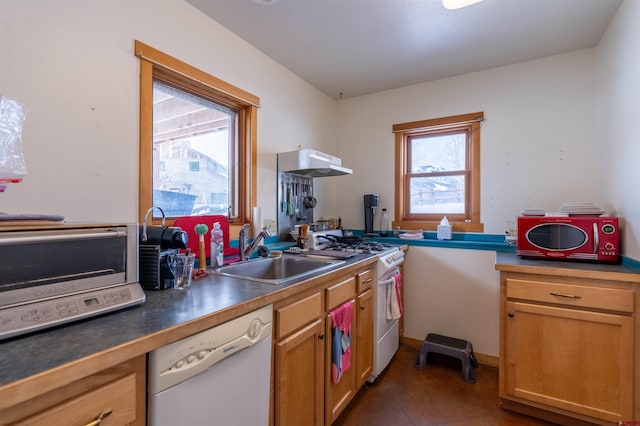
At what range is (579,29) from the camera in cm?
204

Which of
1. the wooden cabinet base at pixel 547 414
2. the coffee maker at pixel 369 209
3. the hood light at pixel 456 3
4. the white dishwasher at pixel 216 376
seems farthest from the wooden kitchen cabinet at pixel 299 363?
the hood light at pixel 456 3

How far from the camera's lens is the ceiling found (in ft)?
5.92

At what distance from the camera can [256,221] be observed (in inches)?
84.0

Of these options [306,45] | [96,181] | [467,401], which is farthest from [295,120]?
[467,401]

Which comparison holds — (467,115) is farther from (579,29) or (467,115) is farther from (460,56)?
(579,29)

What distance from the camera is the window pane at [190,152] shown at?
172 centimetres

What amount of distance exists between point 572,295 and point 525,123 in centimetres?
147

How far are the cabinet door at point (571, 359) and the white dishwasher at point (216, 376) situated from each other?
5.13ft

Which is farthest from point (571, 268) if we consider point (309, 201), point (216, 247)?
point (216, 247)

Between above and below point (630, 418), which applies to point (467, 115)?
above

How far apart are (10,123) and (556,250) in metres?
2.80

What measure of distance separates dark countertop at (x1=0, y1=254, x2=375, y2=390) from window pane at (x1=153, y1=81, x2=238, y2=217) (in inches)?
29.7

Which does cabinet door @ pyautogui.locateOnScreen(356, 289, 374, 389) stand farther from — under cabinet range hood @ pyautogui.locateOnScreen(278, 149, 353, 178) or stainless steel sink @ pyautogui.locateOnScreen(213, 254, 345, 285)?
under cabinet range hood @ pyautogui.locateOnScreen(278, 149, 353, 178)

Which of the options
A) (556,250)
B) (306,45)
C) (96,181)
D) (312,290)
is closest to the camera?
(96,181)
